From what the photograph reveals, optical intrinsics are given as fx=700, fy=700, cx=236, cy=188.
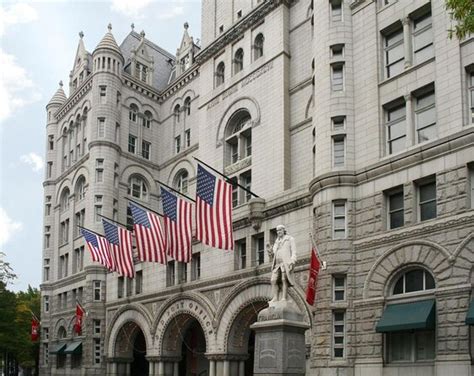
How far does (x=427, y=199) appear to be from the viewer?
94.3ft

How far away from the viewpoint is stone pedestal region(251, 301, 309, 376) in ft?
77.6

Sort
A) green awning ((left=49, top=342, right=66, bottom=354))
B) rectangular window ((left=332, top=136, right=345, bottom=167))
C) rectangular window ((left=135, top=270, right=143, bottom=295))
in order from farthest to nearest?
green awning ((left=49, top=342, right=66, bottom=354))
rectangular window ((left=135, top=270, right=143, bottom=295))
rectangular window ((left=332, top=136, right=345, bottom=167))

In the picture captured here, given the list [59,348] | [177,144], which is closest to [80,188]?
[177,144]

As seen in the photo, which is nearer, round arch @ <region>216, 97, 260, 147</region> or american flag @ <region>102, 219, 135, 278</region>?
american flag @ <region>102, 219, 135, 278</region>

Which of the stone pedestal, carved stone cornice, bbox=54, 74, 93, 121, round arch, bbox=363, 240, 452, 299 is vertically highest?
carved stone cornice, bbox=54, 74, 93, 121

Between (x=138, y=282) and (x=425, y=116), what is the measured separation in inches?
1098

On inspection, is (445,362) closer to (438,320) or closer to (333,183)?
(438,320)

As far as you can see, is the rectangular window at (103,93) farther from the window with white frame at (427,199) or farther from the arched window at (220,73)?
the window with white frame at (427,199)

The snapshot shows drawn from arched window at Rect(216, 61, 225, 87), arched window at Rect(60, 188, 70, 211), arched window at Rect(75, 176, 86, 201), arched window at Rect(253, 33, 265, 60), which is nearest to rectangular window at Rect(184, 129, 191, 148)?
arched window at Rect(216, 61, 225, 87)

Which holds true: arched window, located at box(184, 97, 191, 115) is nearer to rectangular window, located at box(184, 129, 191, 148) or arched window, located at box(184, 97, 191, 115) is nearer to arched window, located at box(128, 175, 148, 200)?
rectangular window, located at box(184, 129, 191, 148)

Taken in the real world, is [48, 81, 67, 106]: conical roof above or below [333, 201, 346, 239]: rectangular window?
above

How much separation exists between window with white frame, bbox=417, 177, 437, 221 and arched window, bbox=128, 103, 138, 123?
3713 centimetres

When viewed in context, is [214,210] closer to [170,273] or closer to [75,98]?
[170,273]

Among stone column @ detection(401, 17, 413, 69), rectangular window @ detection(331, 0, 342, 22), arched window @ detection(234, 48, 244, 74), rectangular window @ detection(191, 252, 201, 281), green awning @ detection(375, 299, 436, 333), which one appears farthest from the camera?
arched window @ detection(234, 48, 244, 74)
